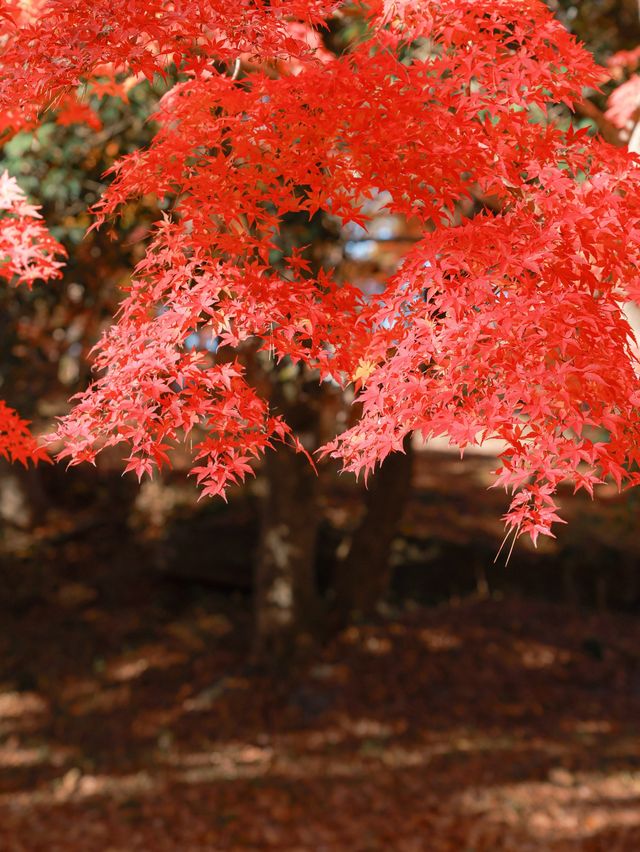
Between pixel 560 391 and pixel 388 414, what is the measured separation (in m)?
0.45

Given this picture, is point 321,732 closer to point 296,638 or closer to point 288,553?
point 296,638

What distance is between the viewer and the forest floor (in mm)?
5594

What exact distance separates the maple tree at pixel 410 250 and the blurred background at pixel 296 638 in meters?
1.76

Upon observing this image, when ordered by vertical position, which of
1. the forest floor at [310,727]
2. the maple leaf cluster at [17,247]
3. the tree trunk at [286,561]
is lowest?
the forest floor at [310,727]

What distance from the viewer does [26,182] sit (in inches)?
201

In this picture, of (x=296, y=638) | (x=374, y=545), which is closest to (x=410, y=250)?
(x=374, y=545)

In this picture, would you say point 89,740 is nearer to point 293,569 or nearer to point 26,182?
point 293,569

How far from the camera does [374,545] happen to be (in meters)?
7.53

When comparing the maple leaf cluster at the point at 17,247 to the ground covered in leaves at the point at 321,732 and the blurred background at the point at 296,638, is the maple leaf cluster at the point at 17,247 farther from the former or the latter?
the ground covered in leaves at the point at 321,732

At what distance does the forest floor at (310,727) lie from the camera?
220 inches

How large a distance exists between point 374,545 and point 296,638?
109 centimetres

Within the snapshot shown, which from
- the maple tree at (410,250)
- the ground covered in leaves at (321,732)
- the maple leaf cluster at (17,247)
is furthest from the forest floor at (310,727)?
the maple tree at (410,250)

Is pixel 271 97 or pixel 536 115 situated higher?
pixel 536 115

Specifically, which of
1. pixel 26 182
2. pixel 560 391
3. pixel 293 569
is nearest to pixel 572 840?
pixel 293 569
